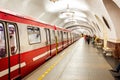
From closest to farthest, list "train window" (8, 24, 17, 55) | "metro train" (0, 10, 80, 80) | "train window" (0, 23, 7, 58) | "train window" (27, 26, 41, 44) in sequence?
"train window" (0, 23, 7, 58) < "metro train" (0, 10, 80, 80) < "train window" (8, 24, 17, 55) < "train window" (27, 26, 41, 44)

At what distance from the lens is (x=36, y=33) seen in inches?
428

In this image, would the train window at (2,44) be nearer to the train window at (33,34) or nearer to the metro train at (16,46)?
the metro train at (16,46)

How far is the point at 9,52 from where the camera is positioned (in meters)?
6.75

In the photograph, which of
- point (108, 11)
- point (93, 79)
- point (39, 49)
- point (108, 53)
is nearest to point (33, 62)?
point (39, 49)

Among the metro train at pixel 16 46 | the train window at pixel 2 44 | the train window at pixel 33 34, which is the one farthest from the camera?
the train window at pixel 33 34

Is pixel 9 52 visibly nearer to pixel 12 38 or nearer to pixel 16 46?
pixel 12 38

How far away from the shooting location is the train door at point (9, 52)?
20.8 ft

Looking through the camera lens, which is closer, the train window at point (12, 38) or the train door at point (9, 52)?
the train door at point (9, 52)

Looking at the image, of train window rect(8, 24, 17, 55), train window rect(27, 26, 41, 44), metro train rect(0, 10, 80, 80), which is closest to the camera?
metro train rect(0, 10, 80, 80)

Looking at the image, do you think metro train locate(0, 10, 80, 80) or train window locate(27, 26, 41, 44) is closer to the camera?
metro train locate(0, 10, 80, 80)

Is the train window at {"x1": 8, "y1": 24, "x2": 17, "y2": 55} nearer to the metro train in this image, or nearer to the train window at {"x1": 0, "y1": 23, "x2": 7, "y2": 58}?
the metro train

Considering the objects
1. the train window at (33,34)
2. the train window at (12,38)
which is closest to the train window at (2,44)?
the train window at (12,38)

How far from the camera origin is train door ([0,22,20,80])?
20.8 feet

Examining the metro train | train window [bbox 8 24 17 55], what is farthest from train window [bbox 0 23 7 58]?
train window [bbox 8 24 17 55]
